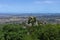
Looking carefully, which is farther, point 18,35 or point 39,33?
point 39,33

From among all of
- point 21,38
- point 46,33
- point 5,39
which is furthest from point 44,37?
point 5,39

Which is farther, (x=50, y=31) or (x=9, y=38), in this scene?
(x=50, y=31)

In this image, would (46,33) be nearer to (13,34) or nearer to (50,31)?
(50,31)

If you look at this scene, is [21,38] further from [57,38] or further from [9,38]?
[57,38]

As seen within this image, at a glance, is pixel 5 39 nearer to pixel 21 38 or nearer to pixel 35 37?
pixel 21 38

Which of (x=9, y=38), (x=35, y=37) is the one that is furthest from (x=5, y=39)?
(x=35, y=37)

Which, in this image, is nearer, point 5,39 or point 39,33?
point 5,39

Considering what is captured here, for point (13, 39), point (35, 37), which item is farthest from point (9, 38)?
point (35, 37)
